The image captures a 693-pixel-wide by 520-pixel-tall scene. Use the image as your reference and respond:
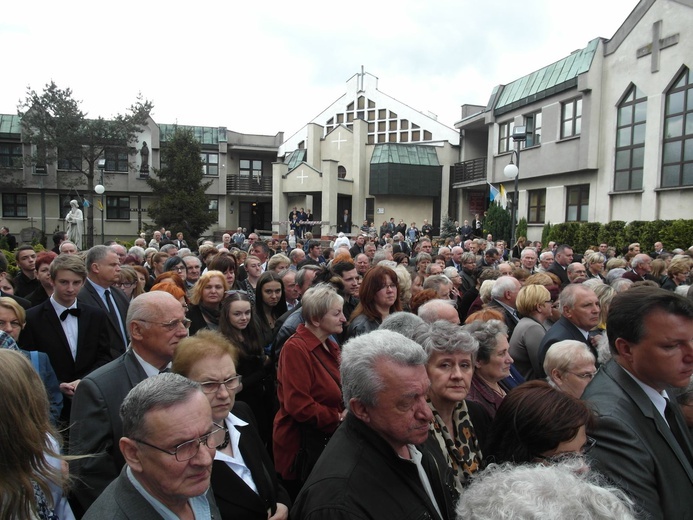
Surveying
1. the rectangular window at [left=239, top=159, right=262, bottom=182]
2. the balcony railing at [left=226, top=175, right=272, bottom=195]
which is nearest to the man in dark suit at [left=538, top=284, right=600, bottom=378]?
the balcony railing at [left=226, top=175, right=272, bottom=195]

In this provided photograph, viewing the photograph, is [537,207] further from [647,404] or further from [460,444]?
[647,404]

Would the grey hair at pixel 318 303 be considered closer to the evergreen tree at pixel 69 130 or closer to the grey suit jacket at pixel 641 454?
the grey suit jacket at pixel 641 454

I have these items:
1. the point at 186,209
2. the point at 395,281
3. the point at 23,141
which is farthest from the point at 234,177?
the point at 395,281

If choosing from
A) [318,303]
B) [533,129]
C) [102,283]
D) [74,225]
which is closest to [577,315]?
[318,303]

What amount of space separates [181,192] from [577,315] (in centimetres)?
3096

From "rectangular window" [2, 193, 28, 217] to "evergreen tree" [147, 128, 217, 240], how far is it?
39.1 ft

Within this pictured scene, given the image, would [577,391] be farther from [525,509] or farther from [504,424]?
[525,509]

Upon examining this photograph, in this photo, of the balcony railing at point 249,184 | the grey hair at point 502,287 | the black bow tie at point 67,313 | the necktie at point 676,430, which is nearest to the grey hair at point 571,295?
the grey hair at point 502,287

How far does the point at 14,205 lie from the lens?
37.1 metres

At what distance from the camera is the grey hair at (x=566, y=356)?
11.4 feet

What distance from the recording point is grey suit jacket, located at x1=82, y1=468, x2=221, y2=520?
1.86 meters

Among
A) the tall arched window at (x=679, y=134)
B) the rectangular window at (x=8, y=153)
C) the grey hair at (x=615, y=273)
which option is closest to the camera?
the grey hair at (x=615, y=273)

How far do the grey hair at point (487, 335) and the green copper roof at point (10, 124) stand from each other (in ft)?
137

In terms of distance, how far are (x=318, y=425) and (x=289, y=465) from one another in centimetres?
41
